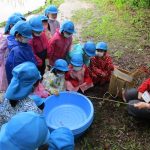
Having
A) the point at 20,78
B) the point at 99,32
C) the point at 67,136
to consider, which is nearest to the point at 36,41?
the point at 20,78

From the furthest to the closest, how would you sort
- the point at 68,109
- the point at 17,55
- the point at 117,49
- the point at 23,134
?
the point at 117,49 < the point at 68,109 < the point at 17,55 < the point at 23,134

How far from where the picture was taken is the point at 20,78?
337 cm

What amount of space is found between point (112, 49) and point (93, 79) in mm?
1612

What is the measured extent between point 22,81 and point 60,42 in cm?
201

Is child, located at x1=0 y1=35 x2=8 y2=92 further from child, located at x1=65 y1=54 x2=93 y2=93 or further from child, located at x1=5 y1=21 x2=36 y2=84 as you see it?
child, located at x1=65 y1=54 x2=93 y2=93

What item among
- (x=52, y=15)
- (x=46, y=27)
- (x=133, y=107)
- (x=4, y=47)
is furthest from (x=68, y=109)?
(x=52, y=15)

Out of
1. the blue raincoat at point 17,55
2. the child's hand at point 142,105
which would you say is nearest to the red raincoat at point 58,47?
the blue raincoat at point 17,55

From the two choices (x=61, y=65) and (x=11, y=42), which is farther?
(x=61, y=65)

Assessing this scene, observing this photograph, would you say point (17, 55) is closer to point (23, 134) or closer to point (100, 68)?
point (100, 68)

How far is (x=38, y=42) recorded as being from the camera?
497 centimetres

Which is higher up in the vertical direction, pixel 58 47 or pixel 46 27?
pixel 46 27

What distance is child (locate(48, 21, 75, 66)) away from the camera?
16.9 ft

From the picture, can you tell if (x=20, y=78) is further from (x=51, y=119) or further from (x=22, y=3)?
(x=22, y=3)

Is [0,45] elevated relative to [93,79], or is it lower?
elevated
